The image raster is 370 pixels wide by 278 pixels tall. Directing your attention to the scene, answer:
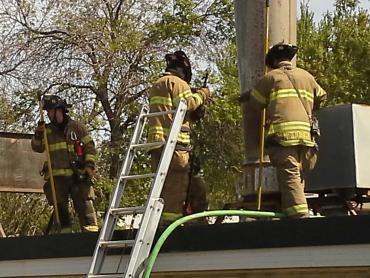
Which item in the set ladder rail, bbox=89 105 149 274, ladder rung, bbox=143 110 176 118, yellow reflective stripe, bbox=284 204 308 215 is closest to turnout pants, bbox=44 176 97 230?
ladder rung, bbox=143 110 176 118

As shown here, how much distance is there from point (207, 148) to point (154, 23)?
2.80 m

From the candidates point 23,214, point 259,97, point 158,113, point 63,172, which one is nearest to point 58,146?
point 63,172

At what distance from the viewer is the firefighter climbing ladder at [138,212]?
6.18 m

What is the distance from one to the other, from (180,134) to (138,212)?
46.3 inches

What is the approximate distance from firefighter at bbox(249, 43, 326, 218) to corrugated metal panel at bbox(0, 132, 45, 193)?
4.85 m

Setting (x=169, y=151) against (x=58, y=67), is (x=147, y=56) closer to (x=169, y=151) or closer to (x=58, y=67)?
(x=58, y=67)

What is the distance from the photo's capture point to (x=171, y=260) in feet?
21.0

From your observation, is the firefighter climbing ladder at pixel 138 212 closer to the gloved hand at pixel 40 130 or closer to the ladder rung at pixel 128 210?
the ladder rung at pixel 128 210

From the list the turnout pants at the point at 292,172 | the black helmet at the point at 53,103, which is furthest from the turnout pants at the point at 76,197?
the turnout pants at the point at 292,172

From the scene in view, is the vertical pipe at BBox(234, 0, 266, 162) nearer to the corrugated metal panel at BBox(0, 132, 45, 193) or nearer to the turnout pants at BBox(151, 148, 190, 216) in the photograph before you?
the turnout pants at BBox(151, 148, 190, 216)

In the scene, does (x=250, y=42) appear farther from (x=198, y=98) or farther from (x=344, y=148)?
(x=344, y=148)

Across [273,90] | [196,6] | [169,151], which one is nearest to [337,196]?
[273,90]

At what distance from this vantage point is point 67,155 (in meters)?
9.26

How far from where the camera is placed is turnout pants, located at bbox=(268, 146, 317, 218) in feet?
21.7
